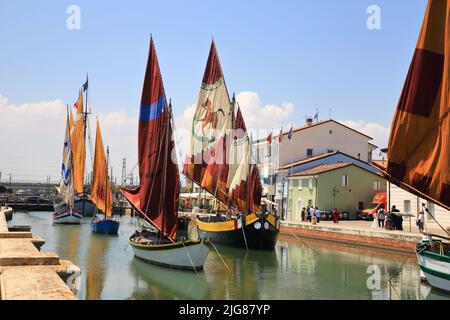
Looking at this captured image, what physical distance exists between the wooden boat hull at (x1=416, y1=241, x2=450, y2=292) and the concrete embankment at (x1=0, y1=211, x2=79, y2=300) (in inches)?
556

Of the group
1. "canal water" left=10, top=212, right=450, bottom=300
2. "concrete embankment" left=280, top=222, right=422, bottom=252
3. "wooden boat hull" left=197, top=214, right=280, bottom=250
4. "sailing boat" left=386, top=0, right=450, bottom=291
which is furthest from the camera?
"wooden boat hull" left=197, top=214, right=280, bottom=250

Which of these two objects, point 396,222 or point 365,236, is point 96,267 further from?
point 396,222

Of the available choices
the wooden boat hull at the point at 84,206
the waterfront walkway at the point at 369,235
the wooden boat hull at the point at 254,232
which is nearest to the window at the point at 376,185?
the waterfront walkway at the point at 369,235

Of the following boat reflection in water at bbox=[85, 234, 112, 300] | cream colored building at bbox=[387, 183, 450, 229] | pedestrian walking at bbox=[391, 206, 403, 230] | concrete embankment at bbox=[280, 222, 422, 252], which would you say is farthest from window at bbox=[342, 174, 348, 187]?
boat reflection in water at bbox=[85, 234, 112, 300]

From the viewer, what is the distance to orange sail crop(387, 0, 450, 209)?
16562mm

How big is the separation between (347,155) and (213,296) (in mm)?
43887

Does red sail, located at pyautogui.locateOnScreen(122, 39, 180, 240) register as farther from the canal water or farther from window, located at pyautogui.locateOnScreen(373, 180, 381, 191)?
window, located at pyautogui.locateOnScreen(373, 180, 381, 191)

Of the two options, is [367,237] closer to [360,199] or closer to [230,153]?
[230,153]

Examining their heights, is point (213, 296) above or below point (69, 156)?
below

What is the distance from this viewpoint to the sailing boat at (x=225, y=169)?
3300 cm

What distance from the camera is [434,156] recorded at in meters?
16.7

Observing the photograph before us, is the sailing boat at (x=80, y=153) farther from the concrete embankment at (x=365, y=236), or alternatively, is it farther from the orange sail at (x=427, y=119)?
the orange sail at (x=427, y=119)

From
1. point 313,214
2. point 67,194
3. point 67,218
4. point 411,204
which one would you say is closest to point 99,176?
point 67,218
